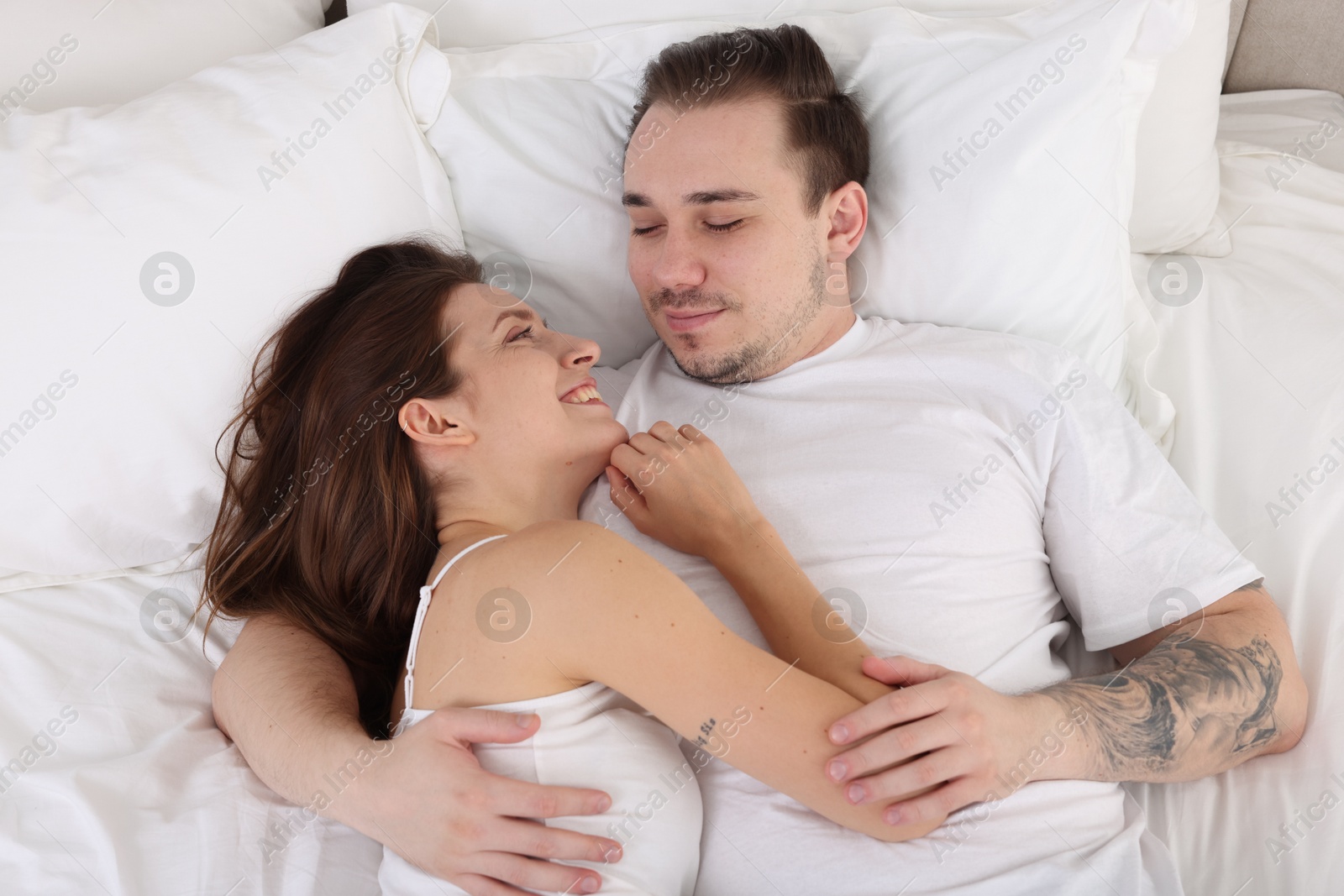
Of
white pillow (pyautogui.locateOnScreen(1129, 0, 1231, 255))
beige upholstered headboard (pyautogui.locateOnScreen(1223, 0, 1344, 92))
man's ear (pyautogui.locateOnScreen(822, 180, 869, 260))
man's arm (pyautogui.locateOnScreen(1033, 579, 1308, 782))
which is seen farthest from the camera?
beige upholstered headboard (pyautogui.locateOnScreen(1223, 0, 1344, 92))

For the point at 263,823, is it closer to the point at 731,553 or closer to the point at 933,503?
the point at 731,553

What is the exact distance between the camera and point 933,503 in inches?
57.6

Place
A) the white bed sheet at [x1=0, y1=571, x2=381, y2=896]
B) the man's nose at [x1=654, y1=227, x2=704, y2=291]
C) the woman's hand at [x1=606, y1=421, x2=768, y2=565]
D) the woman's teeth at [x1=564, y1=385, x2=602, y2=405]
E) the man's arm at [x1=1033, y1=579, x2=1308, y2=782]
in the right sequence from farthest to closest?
the man's nose at [x1=654, y1=227, x2=704, y2=291], the woman's teeth at [x1=564, y1=385, x2=602, y2=405], the woman's hand at [x1=606, y1=421, x2=768, y2=565], the man's arm at [x1=1033, y1=579, x2=1308, y2=782], the white bed sheet at [x1=0, y1=571, x2=381, y2=896]

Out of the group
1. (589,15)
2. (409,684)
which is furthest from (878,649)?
(589,15)

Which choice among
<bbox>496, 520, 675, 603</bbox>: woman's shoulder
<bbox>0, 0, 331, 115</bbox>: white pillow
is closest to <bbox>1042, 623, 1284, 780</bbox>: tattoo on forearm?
<bbox>496, 520, 675, 603</bbox>: woman's shoulder

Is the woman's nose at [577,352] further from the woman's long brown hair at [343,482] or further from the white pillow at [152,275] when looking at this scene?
the white pillow at [152,275]

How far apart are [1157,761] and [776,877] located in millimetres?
553

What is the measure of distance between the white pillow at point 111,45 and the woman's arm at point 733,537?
123cm

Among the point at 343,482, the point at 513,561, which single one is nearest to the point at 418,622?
the point at 513,561

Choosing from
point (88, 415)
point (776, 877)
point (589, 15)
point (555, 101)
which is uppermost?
point (589, 15)

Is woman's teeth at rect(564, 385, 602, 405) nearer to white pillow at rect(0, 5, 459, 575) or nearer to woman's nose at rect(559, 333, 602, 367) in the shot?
woman's nose at rect(559, 333, 602, 367)

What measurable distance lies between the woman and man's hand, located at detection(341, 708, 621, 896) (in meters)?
0.03

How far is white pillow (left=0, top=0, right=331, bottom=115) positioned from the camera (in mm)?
1725

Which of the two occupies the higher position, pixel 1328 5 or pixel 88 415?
pixel 1328 5
